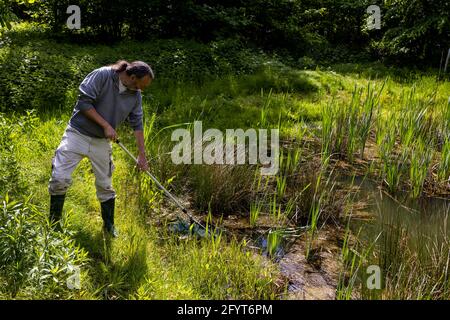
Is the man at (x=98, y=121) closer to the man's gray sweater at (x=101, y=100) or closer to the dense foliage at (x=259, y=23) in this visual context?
the man's gray sweater at (x=101, y=100)

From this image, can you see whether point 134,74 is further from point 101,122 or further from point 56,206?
point 56,206

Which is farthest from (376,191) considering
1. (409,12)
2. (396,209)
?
(409,12)

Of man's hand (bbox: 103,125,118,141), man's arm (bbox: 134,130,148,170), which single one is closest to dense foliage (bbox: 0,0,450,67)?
man's arm (bbox: 134,130,148,170)

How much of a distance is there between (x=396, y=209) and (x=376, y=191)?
35 cm

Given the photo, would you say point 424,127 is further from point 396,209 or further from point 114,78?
point 114,78

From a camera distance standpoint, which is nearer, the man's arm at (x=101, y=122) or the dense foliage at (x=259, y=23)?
the man's arm at (x=101, y=122)

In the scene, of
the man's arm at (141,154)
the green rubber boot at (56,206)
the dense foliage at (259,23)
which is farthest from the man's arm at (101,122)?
the dense foliage at (259,23)

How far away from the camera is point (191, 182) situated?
4.87 m

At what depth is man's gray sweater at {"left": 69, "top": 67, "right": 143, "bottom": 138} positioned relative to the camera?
3.45 meters

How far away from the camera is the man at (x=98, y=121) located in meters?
3.44

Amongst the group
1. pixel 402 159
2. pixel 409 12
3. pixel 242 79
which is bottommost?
pixel 402 159

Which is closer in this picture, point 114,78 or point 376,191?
point 114,78

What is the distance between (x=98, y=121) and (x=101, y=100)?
22cm

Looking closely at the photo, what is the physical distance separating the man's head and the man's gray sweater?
6 centimetres
